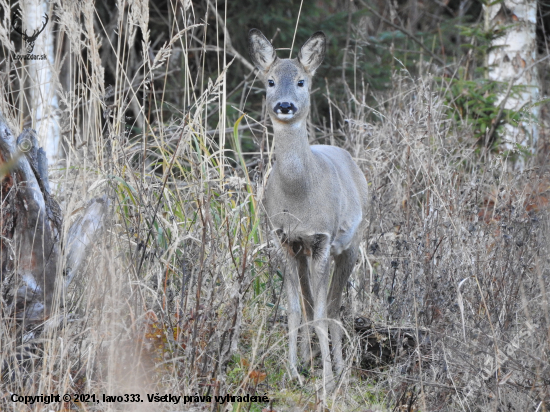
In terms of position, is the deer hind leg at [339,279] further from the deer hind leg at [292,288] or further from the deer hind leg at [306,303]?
the deer hind leg at [292,288]

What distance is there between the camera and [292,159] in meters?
4.21

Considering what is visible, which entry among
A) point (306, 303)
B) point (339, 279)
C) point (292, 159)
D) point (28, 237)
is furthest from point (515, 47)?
point (28, 237)

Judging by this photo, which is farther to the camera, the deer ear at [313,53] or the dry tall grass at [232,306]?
the deer ear at [313,53]

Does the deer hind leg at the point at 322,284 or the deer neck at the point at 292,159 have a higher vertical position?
the deer neck at the point at 292,159

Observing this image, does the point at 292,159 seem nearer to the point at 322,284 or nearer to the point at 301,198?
the point at 301,198

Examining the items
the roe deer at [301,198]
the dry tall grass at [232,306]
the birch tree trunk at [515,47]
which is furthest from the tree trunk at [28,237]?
the birch tree trunk at [515,47]

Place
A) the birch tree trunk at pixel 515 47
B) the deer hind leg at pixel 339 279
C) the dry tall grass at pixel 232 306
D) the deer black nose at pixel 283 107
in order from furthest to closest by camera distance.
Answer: the birch tree trunk at pixel 515 47, the deer hind leg at pixel 339 279, the deer black nose at pixel 283 107, the dry tall grass at pixel 232 306

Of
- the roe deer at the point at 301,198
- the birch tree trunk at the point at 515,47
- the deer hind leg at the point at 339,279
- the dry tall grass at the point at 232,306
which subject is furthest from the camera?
the birch tree trunk at the point at 515,47

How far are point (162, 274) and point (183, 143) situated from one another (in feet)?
3.46

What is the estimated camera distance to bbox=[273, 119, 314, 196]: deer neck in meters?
4.21

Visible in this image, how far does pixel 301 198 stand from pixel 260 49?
3.11 ft

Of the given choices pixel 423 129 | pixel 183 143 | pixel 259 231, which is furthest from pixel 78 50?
pixel 423 129

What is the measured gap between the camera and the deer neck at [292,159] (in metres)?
4.21

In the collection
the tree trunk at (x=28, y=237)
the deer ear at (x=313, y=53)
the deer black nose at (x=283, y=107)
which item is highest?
the deer ear at (x=313, y=53)
